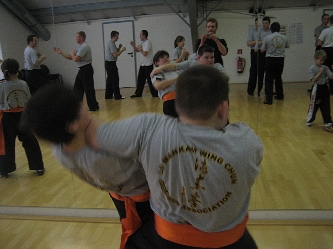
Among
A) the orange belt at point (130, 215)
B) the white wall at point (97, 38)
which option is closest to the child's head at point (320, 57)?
the white wall at point (97, 38)

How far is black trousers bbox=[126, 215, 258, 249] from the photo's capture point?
3.22 feet

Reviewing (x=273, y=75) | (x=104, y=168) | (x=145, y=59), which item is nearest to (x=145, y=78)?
(x=145, y=59)

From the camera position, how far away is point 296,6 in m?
2.14

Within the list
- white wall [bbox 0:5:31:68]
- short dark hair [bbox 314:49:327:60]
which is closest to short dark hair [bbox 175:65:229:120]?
short dark hair [bbox 314:49:327:60]

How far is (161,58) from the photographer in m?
2.30

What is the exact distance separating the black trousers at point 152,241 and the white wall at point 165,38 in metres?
1.31

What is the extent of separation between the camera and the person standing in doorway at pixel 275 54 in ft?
7.43

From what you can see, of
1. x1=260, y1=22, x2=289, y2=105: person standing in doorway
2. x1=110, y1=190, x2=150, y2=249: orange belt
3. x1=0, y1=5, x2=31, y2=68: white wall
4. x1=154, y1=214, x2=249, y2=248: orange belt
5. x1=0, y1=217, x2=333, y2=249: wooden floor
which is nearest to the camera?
x1=154, y1=214, x2=249, y2=248: orange belt

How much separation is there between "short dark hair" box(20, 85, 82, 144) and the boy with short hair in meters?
1.94

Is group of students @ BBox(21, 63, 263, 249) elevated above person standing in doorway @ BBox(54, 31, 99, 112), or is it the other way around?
person standing in doorway @ BBox(54, 31, 99, 112)

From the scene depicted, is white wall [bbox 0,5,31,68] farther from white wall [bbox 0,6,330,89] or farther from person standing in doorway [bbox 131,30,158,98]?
person standing in doorway [bbox 131,30,158,98]

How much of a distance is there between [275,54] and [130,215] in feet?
5.70

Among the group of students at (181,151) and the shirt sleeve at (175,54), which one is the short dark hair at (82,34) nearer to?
the shirt sleeve at (175,54)

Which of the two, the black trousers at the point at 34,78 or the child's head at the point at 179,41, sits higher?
the child's head at the point at 179,41
